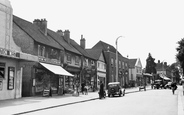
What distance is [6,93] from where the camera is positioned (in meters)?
19.2

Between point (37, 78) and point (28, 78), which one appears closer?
point (28, 78)

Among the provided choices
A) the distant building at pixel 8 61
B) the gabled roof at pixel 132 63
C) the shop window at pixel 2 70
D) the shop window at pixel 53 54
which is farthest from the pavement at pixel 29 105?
the gabled roof at pixel 132 63

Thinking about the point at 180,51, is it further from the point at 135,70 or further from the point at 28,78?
the point at 135,70

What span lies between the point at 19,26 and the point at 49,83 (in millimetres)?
6846

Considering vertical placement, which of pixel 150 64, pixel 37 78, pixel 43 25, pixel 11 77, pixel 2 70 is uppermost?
pixel 43 25

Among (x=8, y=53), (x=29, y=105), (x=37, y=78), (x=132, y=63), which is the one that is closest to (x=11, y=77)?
(x=8, y=53)

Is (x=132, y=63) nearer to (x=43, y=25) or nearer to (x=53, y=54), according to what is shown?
(x=43, y=25)

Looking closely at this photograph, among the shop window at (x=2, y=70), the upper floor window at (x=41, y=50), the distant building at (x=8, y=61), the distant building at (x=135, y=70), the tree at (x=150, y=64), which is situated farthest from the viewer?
the tree at (x=150, y=64)

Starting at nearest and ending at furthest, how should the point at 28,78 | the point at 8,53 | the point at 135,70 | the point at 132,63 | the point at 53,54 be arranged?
1. the point at 8,53
2. the point at 28,78
3. the point at 53,54
4. the point at 135,70
5. the point at 132,63

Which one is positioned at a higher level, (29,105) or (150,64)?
(150,64)

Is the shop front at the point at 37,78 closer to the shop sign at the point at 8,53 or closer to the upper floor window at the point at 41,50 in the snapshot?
the upper floor window at the point at 41,50

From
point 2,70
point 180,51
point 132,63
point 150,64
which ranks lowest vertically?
point 2,70

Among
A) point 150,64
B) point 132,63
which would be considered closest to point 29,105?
point 132,63

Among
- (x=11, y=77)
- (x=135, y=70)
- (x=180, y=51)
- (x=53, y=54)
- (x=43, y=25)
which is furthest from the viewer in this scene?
(x=135, y=70)
